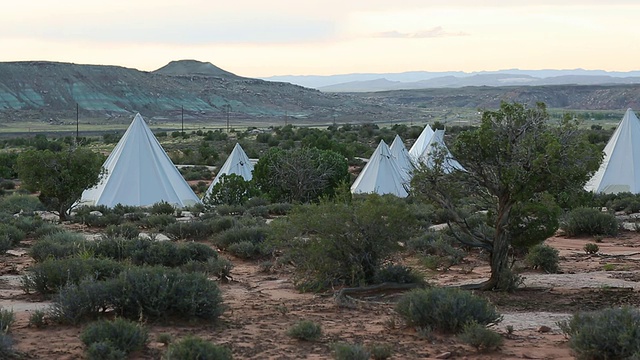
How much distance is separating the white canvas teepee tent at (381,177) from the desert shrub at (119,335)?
71.5 ft

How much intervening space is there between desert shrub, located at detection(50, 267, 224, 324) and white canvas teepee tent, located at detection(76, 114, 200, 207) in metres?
15.8

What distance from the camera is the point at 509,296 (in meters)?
11.9

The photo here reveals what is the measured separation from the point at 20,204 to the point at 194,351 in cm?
2167

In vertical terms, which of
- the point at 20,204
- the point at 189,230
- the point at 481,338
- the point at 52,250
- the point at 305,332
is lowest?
the point at 20,204

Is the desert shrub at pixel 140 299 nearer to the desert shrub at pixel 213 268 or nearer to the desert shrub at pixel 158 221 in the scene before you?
the desert shrub at pixel 213 268

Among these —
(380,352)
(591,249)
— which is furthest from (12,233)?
(380,352)

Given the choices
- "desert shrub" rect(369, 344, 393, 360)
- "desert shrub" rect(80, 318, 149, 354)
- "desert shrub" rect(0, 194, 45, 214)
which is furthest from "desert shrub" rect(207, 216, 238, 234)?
"desert shrub" rect(369, 344, 393, 360)

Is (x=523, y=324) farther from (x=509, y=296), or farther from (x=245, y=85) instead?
(x=245, y=85)

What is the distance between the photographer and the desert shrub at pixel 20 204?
2608 centimetres

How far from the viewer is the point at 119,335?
7910 millimetres

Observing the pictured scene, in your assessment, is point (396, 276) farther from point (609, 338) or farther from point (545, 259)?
point (609, 338)

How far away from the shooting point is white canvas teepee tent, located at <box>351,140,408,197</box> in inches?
1171

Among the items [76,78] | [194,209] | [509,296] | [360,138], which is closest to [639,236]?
[509,296]

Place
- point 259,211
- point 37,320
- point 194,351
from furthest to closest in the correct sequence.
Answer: point 259,211 < point 37,320 < point 194,351
